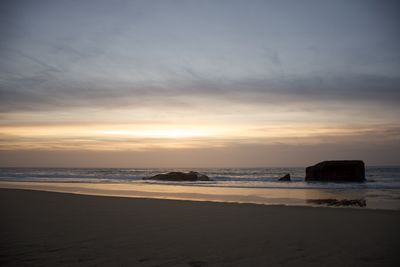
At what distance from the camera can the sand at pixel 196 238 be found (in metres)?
5.55

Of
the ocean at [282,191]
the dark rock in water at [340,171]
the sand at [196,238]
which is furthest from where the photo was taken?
the dark rock in water at [340,171]

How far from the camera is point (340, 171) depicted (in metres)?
40.5

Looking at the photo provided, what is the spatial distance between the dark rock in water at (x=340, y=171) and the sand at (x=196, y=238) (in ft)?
103

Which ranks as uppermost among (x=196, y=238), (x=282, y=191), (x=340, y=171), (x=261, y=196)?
(x=196, y=238)

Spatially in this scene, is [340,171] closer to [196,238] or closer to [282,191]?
[282,191]

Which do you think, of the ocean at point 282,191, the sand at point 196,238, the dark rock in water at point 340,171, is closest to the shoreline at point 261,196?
the ocean at point 282,191

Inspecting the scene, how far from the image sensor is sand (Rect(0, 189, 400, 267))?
5555mm

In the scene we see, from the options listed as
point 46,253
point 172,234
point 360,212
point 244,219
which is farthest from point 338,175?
point 46,253

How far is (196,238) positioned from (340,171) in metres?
37.9

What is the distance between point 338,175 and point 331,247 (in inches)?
1462

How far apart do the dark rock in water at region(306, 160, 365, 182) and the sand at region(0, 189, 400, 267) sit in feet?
103

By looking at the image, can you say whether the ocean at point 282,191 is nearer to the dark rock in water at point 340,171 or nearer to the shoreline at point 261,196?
the shoreline at point 261,196

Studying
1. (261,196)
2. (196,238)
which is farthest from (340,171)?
(196,238)

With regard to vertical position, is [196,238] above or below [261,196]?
above
